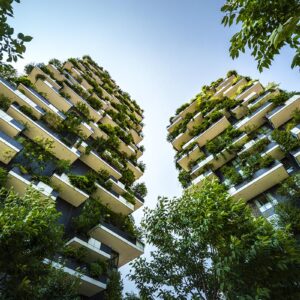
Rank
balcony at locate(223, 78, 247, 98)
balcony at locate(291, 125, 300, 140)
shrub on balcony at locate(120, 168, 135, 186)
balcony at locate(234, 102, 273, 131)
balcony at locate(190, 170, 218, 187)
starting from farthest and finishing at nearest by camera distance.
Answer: balcony at locate(223, 78, 247, 98) → shrub on balcony at locate(120, 168, 135, 186) → balcony at locate(234, 102, 273, 131) → balcony at locate(190, 170, 218, 187) → balcony at locate(291, 125, 300, 140)

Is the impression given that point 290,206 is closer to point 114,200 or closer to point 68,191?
point 114,200

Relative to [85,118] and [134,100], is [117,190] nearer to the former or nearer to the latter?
[85,118]

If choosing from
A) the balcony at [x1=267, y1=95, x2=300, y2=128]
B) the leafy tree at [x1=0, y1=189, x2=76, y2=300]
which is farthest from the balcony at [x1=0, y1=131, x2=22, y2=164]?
the balcony at [x1=267, y1=95, x2=300, y2=128]

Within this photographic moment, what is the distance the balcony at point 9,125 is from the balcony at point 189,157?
53.2ft

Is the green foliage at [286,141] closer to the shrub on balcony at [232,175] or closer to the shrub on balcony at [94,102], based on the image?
the shrub on balcony at [232,175]

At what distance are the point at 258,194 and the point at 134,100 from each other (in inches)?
1315

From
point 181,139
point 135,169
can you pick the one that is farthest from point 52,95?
point 181,139

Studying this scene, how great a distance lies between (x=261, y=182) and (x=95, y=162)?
47.9 feet

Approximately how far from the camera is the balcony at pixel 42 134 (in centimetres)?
2039

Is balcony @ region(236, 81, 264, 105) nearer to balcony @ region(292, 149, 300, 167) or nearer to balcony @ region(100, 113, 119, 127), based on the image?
balcony @ region(292, 149, 300, 167)

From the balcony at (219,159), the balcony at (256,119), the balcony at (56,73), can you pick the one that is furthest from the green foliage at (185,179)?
the balcony at (56,73)

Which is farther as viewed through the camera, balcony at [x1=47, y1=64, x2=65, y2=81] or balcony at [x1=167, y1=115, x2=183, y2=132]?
balcony at [x1=167, y1=115, x2=183, y2=132]

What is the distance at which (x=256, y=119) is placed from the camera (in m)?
24.4

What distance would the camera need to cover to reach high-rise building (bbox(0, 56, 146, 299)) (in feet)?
53.7
